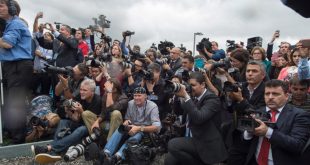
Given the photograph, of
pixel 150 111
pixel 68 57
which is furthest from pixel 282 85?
pixel 68 57

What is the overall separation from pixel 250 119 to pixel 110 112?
9.89 feet

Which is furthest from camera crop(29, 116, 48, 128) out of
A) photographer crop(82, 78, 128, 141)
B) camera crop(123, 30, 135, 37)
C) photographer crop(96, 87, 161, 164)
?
camera crop(123, 30, 135, 37)

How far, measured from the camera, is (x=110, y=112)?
5.87 meters

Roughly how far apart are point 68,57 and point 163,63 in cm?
194

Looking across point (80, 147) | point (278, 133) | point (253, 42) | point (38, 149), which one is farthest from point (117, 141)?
point (253, 42)

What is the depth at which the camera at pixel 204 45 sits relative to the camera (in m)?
7.82

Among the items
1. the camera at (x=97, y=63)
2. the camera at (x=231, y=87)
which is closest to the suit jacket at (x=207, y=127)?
the camera at (x=231, y=87)

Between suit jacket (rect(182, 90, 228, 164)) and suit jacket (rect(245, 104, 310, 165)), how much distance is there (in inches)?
45.7

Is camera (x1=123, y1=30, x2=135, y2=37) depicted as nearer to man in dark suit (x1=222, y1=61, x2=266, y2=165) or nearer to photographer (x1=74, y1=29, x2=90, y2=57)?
photographer (x1=74, y1=29, x2=90, y2=57)

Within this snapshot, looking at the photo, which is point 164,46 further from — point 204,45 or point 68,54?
point 68,54

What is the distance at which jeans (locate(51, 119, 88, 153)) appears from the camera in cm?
564

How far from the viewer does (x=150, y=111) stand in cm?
556

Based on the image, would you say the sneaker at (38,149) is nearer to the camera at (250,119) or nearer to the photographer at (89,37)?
the camera at (250,119)

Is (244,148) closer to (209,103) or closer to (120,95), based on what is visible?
(209,103)
